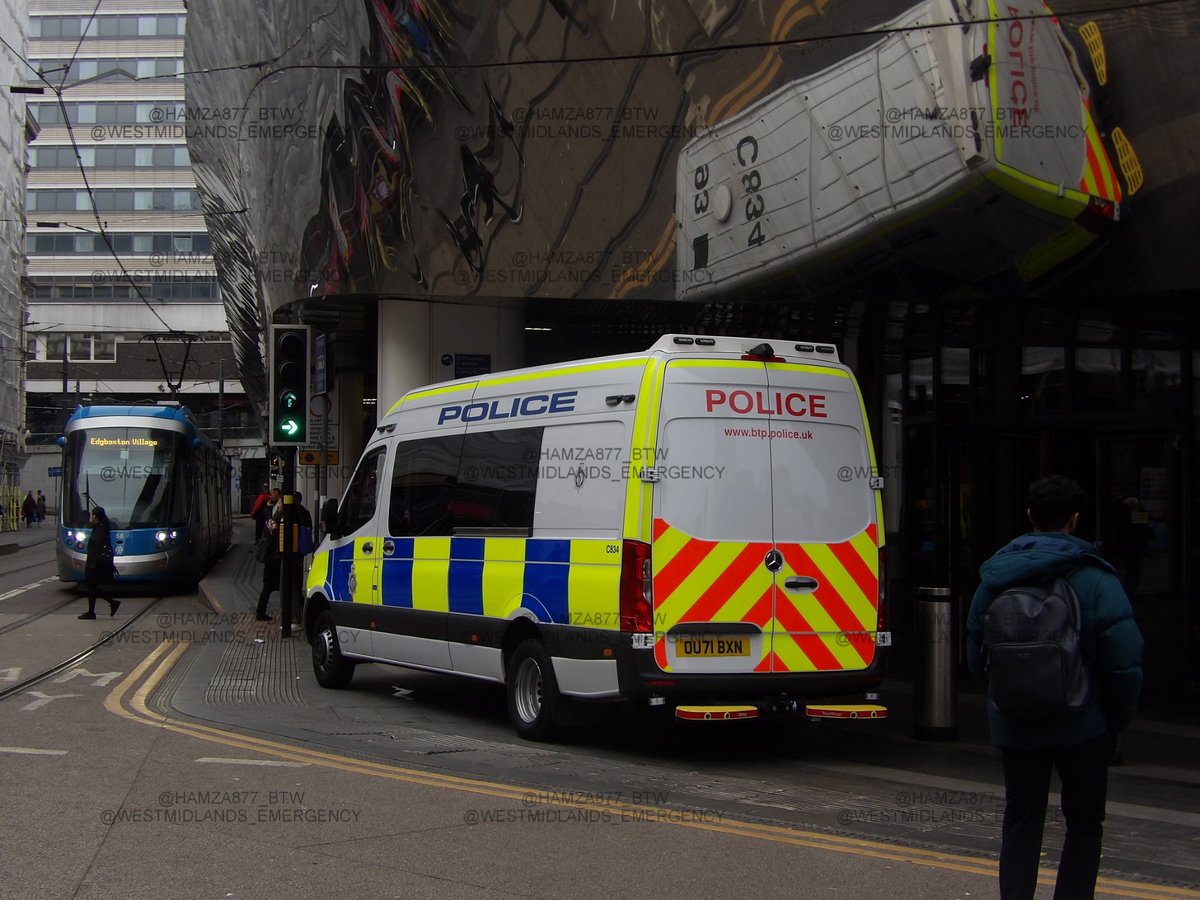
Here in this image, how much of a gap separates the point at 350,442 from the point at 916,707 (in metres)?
18.3

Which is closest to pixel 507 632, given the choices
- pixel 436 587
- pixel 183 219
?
pixel 436 587

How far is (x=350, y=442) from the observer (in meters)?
26.7

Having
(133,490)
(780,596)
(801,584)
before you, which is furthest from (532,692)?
(133,490)

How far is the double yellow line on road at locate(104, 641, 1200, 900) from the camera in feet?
20.1

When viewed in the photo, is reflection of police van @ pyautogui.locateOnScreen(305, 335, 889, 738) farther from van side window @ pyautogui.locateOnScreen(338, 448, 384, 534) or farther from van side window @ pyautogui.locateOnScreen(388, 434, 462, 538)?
van side window @ pyautogui.locateOnScreen(338, 448, 384, 534)

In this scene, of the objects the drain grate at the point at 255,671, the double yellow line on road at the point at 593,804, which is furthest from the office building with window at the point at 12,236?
the double yellow line on road at the point at 593,804

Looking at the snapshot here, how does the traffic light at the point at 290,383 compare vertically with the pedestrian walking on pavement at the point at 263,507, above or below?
above

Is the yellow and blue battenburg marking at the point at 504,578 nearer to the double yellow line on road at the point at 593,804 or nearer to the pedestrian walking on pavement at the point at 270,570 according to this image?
the double yellow line on road at the point at 593,804

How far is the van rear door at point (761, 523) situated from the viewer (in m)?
8.52

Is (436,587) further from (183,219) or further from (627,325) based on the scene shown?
(183,219)

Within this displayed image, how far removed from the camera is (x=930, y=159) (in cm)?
1089

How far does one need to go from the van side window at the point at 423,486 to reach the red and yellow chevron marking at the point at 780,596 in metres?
2.57

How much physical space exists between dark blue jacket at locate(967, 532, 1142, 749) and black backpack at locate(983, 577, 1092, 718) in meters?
0.04

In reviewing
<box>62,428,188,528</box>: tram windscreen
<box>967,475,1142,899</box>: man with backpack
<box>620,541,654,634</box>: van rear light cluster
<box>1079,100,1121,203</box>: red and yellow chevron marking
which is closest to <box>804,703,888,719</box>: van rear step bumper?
<box>620,541,654,634</box>: van rear light cluster
